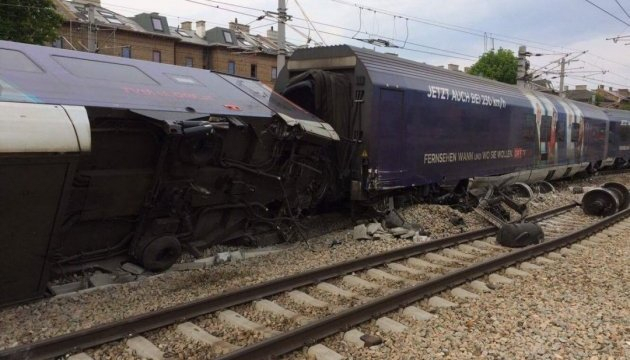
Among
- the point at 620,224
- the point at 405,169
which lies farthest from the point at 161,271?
the point at 620,224

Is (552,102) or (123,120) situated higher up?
(552,102)

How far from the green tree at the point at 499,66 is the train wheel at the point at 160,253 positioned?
50.7 metres

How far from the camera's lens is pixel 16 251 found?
464cm

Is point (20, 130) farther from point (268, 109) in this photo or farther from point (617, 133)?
point (617, 133)

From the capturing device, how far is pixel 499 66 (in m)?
53.1

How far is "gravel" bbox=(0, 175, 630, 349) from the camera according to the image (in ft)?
15.1

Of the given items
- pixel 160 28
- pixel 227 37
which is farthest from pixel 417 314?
pixel 227 37

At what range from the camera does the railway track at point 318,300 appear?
4195 mm

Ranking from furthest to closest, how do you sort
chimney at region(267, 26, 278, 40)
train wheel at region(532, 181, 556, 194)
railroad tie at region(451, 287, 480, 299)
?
chimney at region(267, 26, 278, 40), train wheel at region(532, 181, 556, 194), railroad tie at region(451, 287, 480, 299)

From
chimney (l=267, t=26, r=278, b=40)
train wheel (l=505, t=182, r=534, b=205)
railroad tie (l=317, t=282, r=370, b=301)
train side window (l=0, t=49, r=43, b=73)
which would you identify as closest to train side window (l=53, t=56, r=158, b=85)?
train side window (l=0, t=49, r=43, b=73)

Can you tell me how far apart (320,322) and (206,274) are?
2143mm

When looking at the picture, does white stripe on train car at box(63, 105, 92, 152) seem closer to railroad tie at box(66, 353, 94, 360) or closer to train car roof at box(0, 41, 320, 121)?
train car roof at box(0, 41, 320, 121)

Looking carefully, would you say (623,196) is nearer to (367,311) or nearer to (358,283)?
(358,283)

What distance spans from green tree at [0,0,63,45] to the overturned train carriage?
58.9 ft
